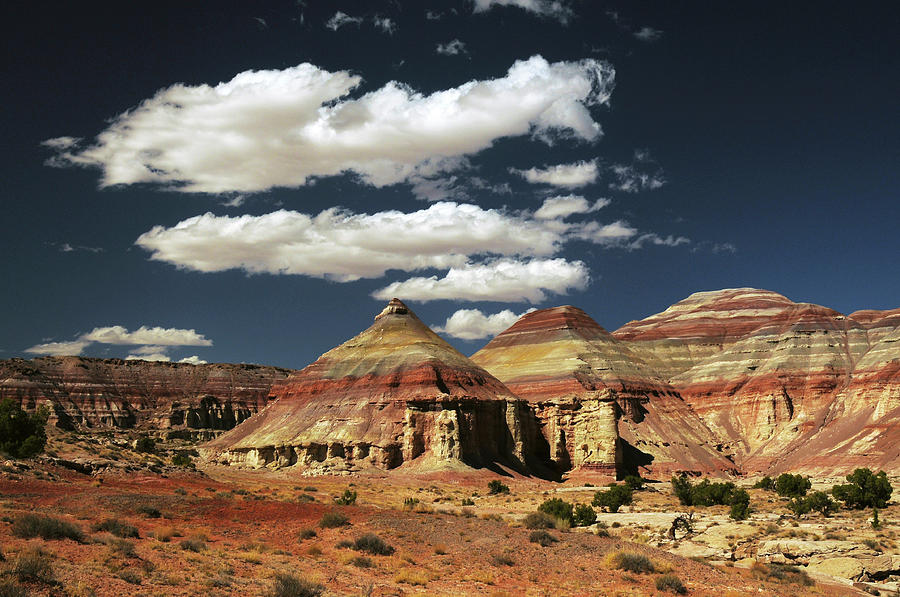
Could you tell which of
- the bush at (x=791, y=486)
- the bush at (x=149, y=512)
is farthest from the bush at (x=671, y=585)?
the bush at (x=791, y=486)

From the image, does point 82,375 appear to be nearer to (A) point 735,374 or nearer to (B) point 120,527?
(A) point 735,374

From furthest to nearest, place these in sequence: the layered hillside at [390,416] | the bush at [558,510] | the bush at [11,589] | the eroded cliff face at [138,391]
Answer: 1. the eroded cliff face at [138,391]
2. the layered hillside at [390,416]
3. the bush at [558,510]
4. the bush at [11,589]

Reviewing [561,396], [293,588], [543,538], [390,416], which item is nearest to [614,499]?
[543,538]

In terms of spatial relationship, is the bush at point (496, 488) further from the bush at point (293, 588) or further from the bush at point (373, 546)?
the bush at point (293, 588)

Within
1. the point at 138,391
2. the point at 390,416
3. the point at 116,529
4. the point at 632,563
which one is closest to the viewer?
Result: the point at 116,529

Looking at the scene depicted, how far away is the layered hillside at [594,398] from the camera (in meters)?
86.9

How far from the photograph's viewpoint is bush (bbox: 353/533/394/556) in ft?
90.2

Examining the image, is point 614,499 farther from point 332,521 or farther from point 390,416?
point 390,416

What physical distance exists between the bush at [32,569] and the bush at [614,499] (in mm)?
36633

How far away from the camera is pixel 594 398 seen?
291 ft

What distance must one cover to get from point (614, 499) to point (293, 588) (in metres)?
34.3

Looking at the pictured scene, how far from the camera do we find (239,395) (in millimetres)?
158375

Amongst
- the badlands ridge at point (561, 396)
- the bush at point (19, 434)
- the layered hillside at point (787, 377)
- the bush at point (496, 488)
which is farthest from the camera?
the layered hillside at point (787, 377)

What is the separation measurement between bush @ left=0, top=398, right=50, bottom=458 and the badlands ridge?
31796 mm
